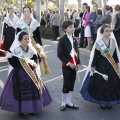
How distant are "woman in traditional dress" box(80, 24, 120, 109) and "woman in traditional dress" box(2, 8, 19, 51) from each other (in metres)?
5.10

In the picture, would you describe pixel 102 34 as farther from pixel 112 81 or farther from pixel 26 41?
pixel 26 41

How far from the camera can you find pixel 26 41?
5605mm

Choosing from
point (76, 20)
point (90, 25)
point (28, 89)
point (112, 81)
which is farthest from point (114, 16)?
point (28, 89)

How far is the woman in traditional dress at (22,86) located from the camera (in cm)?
543

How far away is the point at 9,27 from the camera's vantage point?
10.9 meters

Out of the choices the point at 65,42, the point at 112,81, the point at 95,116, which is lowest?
the point at 95,116

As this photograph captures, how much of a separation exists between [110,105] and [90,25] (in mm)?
7101

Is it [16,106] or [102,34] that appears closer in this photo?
[16,106]

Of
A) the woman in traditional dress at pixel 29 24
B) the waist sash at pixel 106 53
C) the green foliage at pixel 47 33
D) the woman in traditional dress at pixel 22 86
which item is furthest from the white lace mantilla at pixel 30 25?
the green foliage at pixel 47 33

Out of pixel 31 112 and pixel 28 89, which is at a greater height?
pixel 28 89

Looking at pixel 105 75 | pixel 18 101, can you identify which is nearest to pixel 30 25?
pixel 105 75

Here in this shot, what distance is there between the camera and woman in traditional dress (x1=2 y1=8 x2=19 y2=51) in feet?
34.8

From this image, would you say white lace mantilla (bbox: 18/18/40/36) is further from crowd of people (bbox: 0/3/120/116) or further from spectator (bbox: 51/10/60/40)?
spectator (bbox: 51/10/60/40)

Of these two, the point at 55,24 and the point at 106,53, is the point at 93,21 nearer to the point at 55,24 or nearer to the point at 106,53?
the point at 55,24
